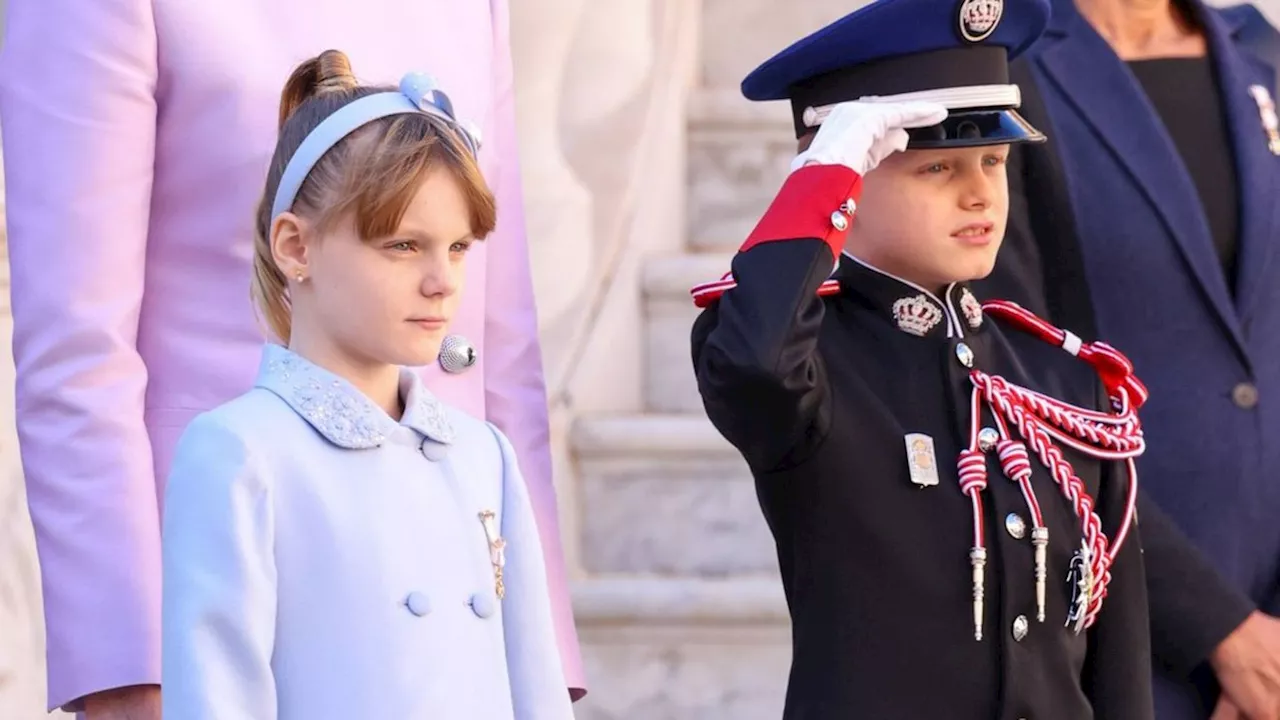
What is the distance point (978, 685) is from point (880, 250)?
1.32ft

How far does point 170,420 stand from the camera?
1.84 m

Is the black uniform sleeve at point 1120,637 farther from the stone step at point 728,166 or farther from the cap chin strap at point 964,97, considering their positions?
the stone step at point 728,166

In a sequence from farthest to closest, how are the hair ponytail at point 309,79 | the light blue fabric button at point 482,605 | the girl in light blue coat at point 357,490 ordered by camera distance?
1. the hair ponytail at point 309,79
2. the light blue fabric button at point 482,605
3. the girl in light blue coat at point 357,490

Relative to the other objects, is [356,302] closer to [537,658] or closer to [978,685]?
[537,658]

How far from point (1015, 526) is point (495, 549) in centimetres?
52

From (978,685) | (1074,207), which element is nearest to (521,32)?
(1074,207)

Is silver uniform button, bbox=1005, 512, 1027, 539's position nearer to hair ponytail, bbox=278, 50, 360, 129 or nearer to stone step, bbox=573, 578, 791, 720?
hair ponytail, bbox=278, 50, 360, 129

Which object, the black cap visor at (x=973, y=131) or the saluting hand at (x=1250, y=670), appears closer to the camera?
the black cap visor at (x=973, y=131)

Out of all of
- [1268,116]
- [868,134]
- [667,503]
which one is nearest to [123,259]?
[868,134]

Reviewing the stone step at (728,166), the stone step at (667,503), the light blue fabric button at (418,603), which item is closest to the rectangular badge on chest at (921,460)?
the light blue fabric button at (418,603)

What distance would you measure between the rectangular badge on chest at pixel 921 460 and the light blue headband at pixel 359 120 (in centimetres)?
50

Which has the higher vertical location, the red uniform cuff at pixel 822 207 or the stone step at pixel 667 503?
the red uniform cuff at pixel 822 207

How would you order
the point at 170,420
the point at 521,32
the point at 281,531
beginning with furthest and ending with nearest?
the point at 521,32 → the point at 170,420 → the point at 281,531

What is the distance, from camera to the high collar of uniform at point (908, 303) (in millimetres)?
2029
